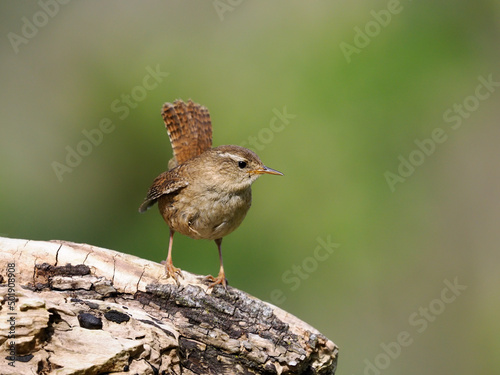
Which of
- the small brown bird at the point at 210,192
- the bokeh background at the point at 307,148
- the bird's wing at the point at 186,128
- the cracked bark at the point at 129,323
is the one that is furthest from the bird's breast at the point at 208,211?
the bokeh background at the point at 307,148

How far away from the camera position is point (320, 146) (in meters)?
Result: 6.98

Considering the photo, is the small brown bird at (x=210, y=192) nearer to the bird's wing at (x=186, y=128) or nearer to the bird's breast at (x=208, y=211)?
the bird's breast at (x=208, y=211)

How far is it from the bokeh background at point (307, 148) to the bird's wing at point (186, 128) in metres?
1.72

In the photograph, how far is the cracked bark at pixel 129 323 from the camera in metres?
2.70

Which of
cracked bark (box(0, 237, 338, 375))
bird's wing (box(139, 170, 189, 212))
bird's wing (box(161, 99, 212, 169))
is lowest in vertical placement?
cracked bark (box(0, 237, 338, 375))

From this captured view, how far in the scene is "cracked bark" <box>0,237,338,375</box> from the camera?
270 cm

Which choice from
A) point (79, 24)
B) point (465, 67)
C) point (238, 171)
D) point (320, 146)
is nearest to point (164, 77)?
point (79, 24)

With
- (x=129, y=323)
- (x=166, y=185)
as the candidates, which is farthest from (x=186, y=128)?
(x=129, y=323)

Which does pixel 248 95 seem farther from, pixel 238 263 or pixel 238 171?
pixel 238 171

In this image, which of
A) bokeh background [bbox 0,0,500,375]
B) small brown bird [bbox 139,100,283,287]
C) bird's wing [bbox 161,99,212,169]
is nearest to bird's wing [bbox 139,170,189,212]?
small brown bird [bbox 139,100,283,287]

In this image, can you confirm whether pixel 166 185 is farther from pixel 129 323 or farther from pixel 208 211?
pixel 129 323

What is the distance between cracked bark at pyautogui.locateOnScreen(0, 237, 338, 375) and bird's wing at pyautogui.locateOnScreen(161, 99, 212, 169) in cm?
144

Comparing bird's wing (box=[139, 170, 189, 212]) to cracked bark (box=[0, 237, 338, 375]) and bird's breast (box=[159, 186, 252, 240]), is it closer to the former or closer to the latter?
bird's breast (box=[159, 186, 252, 240])

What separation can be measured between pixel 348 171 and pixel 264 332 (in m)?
3.80
